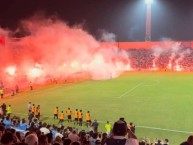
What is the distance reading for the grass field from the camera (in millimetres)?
19656

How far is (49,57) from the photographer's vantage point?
41094 millimetres

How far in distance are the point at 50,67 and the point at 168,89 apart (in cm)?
1439

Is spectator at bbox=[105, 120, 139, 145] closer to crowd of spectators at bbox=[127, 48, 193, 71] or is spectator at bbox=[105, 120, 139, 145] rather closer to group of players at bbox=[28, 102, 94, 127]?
group of players at bbox=[28, 102, 94, 127]

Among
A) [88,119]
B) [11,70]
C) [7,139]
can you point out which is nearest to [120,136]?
[7,139]

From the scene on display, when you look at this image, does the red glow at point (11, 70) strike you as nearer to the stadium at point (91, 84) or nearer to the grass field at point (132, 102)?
the stadium at point (91, 84)

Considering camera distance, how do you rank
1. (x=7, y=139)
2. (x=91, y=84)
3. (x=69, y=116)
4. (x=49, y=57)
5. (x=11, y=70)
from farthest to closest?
(x=49, y=57), (x=11, y=70), (x=91, y=84), (x=69, y=116), (x=7, y=139)

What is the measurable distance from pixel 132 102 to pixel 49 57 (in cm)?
1693

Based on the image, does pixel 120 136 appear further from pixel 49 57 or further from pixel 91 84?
pixel 49 57

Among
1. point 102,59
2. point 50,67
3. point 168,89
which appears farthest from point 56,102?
point 102,59

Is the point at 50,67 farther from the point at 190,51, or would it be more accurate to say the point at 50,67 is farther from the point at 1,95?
the point at 190,51

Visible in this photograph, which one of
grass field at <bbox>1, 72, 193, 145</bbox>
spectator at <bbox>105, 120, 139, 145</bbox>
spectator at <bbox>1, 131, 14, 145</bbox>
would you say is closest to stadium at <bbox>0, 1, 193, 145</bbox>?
grass field at <bbox>1, 72, 193, 145</bbox>

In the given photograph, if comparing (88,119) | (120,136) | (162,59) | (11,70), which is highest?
(162,59)

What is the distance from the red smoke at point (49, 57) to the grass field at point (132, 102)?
4.14m

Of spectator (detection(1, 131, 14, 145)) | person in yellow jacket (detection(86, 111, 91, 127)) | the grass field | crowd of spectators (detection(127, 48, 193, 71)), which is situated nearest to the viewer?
spectator (detection(1, 131, 14, 145))
